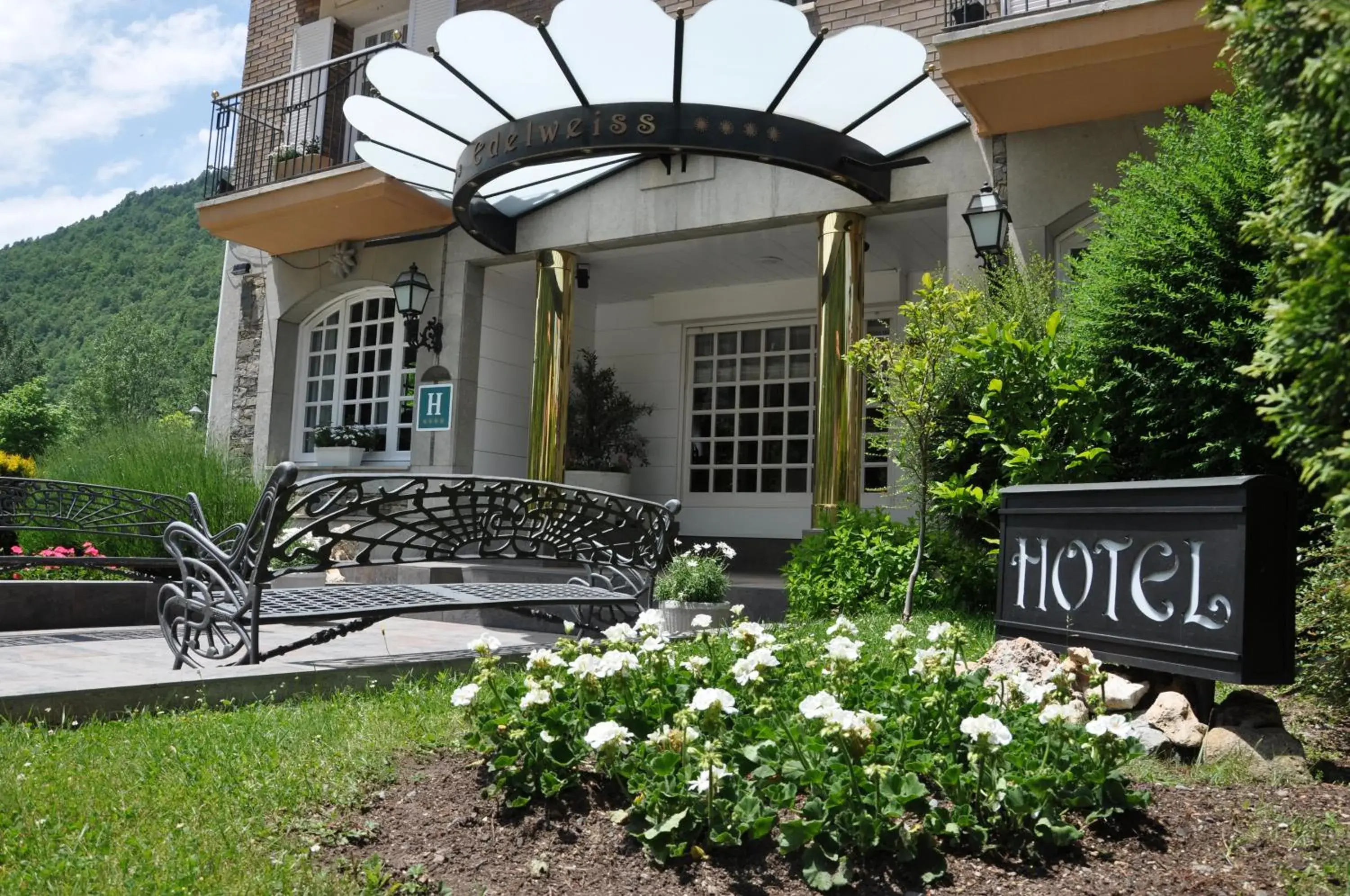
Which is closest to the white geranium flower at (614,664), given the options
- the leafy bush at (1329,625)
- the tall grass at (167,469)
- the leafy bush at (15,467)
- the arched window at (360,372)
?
the leafy bush at (1329,625)

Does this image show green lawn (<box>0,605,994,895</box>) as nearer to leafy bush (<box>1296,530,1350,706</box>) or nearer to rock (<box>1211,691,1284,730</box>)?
rock (<box>1211,691,1284,730</box>)

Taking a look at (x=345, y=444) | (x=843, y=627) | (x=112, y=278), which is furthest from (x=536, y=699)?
(x=112, y=278)

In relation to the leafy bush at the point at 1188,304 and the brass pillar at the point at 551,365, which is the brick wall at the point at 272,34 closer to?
the brass pillar at the point at 551,365

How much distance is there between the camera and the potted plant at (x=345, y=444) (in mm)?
11656

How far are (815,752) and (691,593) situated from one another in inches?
176

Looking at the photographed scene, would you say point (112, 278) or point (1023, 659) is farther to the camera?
point (112, 278)

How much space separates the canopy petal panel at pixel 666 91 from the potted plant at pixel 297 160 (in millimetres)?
3310

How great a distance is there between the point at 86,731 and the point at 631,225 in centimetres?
740

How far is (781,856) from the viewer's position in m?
2.32

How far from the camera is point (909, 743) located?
2484mm

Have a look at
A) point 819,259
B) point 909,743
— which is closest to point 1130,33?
point 819,259

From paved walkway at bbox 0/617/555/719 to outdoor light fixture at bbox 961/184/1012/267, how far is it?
14.1 feet

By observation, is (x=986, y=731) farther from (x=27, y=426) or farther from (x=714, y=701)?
(x=27, y=426)

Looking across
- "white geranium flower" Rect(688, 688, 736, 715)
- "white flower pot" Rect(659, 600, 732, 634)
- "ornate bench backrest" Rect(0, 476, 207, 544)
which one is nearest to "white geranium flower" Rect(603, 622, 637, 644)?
"white geranium flower" Rect(688, 688, 736, 715)
